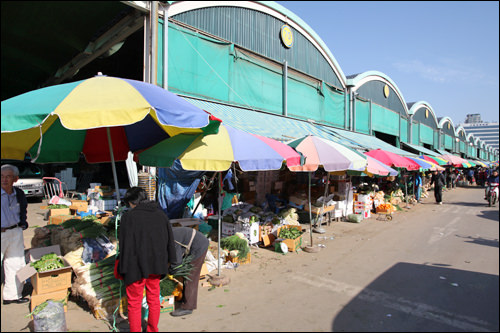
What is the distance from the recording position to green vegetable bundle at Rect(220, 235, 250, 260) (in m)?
6.51

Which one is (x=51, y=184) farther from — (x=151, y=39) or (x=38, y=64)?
(x=151, y=39)

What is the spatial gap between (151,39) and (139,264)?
24.3 feet

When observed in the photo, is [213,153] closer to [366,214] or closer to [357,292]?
[357,292]

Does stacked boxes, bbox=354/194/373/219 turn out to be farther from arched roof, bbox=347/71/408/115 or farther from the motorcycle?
arched roof, bbox=347/71/408/115

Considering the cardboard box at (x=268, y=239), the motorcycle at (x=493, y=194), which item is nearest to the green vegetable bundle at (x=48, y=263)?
the cardboard box at (x=268, y=239)

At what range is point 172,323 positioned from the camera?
4.01 meters

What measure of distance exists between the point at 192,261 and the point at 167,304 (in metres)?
0.73

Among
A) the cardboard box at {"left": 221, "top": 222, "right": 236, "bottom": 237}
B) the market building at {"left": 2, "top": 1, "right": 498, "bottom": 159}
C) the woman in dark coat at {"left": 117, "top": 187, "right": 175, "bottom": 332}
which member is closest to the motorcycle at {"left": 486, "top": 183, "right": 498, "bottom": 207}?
the market building at {"left": 2, "top": 1, "right": 498, "bottom": 159}

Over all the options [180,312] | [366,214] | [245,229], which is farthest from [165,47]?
[366,214]

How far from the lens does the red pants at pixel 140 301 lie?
3504mm

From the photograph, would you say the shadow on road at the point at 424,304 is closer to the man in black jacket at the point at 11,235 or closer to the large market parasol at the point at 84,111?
the large market parasol at the point at 84,111

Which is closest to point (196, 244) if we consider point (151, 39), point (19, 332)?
point (19, 332)

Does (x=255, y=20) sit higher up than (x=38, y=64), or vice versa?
(x=255, y=20)

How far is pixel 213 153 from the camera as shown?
16.1ft
